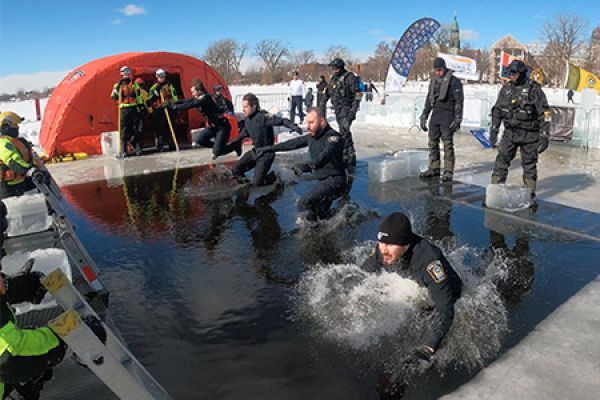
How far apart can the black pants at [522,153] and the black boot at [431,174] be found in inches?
58.5

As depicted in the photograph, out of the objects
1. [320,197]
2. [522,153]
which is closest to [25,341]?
[320,197]

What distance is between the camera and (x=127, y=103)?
11336 millimetres

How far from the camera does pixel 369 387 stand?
3104mm

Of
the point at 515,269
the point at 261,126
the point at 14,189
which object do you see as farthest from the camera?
the point at 261,126

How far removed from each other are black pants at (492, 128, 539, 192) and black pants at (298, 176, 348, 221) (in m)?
2.62

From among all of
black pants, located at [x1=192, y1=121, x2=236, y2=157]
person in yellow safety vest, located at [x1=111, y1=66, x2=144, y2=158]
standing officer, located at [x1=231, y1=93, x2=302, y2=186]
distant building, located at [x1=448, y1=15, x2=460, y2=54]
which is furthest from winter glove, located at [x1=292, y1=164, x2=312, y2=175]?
distant building, located at [x1=448, y1=15, x2=460, y2=54]

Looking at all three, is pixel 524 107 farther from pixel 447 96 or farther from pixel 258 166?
pixel 258 166

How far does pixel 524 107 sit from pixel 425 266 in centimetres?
468

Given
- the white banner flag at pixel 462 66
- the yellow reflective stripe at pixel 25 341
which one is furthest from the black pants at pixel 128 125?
the white banner flag at pixel 462 66

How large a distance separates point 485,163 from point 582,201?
322 centimetres

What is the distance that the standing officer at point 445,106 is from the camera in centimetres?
777

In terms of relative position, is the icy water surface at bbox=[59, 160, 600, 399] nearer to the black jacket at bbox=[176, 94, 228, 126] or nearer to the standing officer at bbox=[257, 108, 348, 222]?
the standing officer at bbox=[257, 108, 348, 222]

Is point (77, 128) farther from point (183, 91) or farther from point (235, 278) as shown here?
point (235, 278)

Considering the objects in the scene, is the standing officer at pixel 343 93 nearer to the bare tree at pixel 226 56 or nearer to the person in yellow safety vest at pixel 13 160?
the person in yellow safety vest at pixel 13 160
